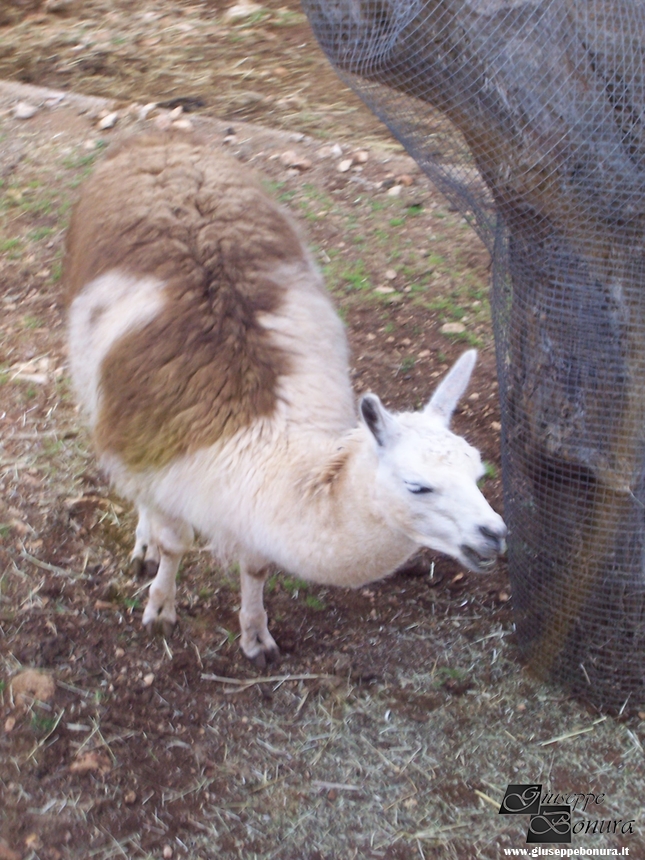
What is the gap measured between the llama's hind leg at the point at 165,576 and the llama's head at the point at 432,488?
97 centimetres

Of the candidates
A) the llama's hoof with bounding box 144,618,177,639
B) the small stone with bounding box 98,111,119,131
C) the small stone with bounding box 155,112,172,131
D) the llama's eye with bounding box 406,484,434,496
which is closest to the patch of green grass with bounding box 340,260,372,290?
the small stone with bounding box 155,112,172,131

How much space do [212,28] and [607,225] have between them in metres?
6.00

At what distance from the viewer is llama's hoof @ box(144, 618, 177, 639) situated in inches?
128

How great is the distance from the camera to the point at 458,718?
293cm

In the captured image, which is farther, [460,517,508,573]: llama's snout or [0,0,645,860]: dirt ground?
[0,0,645,860]: dirt ground

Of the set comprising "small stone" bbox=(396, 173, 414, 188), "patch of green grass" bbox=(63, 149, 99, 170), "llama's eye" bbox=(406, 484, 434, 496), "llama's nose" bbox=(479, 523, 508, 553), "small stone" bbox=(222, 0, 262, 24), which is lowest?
"small stone" bbox=(396, 173, 414, 188)

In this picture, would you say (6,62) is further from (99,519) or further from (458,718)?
(458,718)

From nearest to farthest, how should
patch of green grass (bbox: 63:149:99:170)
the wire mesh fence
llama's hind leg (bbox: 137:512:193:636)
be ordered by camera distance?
the wire mesh fence < llama's hind leg (bbox: 137:512:193:636) < patch of green grass (bbox: 63:149:99:170)

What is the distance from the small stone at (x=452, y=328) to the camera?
430cm

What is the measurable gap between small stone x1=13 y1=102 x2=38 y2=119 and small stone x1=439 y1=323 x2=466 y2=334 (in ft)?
11.9

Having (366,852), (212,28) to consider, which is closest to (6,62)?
(212,28)

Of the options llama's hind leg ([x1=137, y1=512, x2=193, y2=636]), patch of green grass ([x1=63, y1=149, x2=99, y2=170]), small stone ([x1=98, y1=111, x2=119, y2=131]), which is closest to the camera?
llama's hind leg ([x1=137, y1=512, x2=193, y2=636])

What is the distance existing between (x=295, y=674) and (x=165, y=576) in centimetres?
61

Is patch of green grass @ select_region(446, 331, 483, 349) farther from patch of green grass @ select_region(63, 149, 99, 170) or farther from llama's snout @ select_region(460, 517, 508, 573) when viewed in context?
patch of green grass @ select_region(63, 149, 99, 170)
